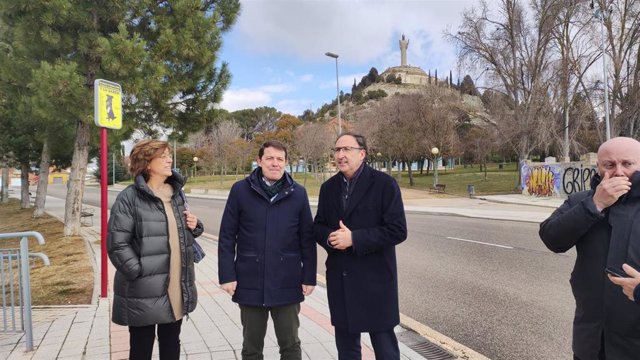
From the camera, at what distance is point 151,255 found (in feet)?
9.44

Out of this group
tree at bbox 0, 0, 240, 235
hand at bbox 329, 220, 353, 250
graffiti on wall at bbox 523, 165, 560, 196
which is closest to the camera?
hand at bbox 329, 220, 353, 250

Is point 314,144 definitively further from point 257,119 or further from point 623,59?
point 257,119

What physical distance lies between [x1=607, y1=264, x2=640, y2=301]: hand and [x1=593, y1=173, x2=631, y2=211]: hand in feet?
0.98

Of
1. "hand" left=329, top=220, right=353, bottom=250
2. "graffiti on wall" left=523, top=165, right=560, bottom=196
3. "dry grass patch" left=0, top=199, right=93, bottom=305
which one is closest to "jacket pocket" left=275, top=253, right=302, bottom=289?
"hand" left=329, top=220, right=353, bottom=250

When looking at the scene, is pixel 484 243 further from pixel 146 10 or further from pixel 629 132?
pixel 629 132

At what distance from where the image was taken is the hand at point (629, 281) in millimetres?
1875

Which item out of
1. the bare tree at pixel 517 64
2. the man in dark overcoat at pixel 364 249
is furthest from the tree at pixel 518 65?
the man in dark overcoat at pixel 364 249

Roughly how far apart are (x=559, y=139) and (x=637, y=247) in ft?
104

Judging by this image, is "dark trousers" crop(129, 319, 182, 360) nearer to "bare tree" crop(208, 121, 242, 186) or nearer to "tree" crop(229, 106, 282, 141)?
"bare tree" crop(208, 121, 242, 186)

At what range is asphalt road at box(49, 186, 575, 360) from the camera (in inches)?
172

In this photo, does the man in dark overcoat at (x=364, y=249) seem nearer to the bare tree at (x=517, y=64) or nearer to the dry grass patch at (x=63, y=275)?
the dry grass patch at (x=63, y=275)

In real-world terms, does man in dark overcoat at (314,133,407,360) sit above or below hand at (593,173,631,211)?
below

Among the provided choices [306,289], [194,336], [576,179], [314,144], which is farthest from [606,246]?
[314,144]

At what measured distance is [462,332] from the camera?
461 centimetres
